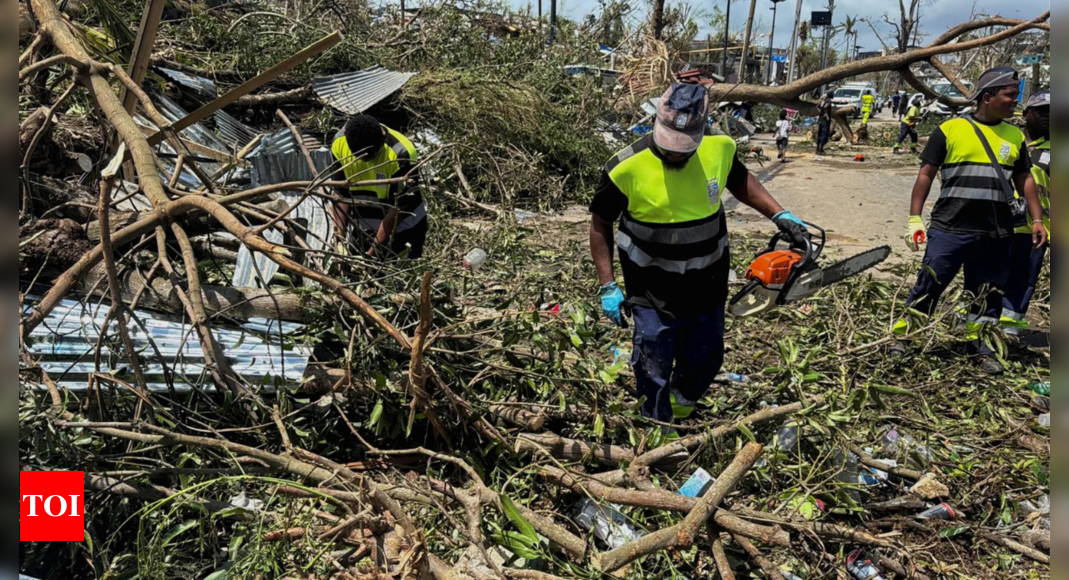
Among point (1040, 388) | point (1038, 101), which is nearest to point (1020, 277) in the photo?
point (1040, 388)

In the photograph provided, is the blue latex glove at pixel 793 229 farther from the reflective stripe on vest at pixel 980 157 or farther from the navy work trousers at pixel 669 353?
the reflective stripe on vest at pixel 980 157

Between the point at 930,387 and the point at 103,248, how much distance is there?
3.98 meters

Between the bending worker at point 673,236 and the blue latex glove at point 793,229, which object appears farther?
the blue latex glove at point 793,229

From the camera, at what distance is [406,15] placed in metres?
10.4

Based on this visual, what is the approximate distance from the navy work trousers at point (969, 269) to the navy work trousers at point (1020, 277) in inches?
2.0

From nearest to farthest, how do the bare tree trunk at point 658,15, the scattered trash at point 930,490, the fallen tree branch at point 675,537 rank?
the fallen tree branch at point 675,537
the scattered trash at point 930,490
the bare tree trunk at point 658,15

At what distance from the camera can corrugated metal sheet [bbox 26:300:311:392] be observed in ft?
7.74

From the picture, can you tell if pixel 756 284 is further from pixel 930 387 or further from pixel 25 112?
pixel 25 112

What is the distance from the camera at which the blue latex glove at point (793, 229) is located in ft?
9.14

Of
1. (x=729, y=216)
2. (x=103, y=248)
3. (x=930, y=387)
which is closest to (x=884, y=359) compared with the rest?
(x=930, y=387)

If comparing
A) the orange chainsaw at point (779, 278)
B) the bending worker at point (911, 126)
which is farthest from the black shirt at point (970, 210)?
the bending worker at point (911, 126)

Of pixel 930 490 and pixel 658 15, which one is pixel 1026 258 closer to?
pixel 930 490

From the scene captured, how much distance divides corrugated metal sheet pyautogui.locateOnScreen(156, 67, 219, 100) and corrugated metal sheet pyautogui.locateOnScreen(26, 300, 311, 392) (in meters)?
4.86

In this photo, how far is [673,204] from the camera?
2611mm
